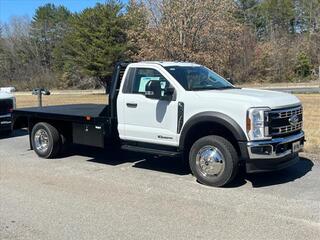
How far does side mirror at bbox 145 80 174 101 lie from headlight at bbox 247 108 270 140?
1.48 meters

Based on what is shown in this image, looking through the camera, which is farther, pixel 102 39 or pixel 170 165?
pixel 102 39

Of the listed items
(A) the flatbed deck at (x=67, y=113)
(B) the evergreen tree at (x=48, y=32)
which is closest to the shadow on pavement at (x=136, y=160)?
(A) the flatbed deck at (x=67, y=113)

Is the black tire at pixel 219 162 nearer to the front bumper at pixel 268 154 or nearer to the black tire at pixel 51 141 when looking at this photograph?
the front bumper at pixel 268 154

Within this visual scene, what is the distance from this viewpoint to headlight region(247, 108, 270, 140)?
22.5 ft

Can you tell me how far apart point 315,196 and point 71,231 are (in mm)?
3341

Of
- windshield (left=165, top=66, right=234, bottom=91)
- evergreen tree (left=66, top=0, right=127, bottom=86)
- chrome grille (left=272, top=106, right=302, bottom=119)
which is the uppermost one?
evergreen tree (left=66, top=0, right=127, bottom=86)

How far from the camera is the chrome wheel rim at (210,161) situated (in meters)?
7.23

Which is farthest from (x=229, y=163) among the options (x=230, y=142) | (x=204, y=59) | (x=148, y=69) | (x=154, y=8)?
(x=154, y=8)

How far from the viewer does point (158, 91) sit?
7.88m

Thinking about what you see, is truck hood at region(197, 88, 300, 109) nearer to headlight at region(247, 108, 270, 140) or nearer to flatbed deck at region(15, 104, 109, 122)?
headlight at region(247, 108, 270, 140)

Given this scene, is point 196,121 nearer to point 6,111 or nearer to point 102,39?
point 6,111

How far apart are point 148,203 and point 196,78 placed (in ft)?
8.97

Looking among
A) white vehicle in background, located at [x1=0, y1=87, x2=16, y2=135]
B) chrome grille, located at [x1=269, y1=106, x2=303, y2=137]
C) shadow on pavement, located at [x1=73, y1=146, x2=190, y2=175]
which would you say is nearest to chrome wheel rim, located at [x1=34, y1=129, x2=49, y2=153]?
shadow on pavement, located at [x1=73, y1=146, x2=190, y2=175]

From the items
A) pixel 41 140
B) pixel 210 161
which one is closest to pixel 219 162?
pixel 210 161
